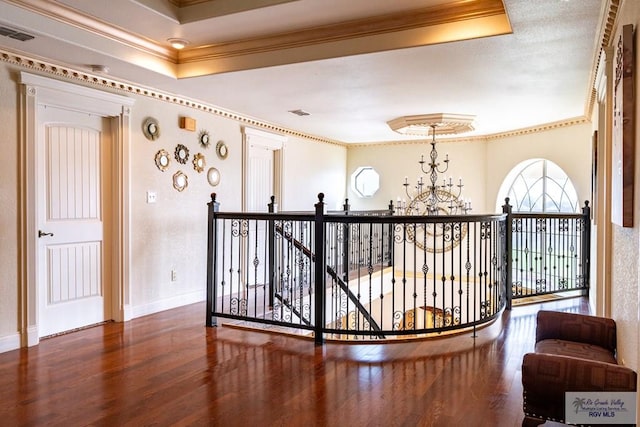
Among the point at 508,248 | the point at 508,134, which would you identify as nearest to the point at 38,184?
the point at 508,248

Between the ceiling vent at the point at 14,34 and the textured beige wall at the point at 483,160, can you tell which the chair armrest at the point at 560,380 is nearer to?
the ceiling vent at the point at 14,34

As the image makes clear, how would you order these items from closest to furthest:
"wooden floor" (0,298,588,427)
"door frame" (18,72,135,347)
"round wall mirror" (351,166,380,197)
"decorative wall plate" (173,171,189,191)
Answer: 1. "wooden floor" (0,298,588,427)
2. "door frame" (18,72,135,347)
3. "decorative wall plate" (173,171,189,191)
4. "round wall mirror" (351,166,380,197)

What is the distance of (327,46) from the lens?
3812mm

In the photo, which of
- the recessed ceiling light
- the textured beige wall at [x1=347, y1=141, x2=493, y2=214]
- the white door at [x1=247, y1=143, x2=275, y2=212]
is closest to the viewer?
the recessed ceiling light

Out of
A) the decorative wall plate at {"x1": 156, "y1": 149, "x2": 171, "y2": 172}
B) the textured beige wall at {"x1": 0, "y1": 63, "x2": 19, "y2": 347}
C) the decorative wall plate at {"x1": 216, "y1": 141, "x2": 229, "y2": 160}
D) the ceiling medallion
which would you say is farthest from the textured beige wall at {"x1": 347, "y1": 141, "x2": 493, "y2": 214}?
the textured beige wall at {"x1": 0, "y1": 63, "x2": 19, "y2": 347}

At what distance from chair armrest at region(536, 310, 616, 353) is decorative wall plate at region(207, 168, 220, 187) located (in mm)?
4166

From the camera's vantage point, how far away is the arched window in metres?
7.36

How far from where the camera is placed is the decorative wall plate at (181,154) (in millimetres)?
5330

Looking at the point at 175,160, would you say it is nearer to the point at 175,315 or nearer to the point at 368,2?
the point at 175,315

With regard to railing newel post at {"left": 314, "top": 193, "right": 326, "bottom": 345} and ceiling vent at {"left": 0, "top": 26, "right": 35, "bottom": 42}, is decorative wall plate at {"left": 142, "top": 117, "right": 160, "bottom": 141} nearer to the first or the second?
ceiling vent at {"left": 0, "top": 26, "right": 35, "bottom": 42}

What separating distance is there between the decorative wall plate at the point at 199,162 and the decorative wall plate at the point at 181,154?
0.14 m

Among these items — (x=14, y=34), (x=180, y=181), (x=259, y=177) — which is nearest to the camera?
(x=14, y=34)

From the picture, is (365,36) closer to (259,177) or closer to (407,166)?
Answer: (259,177)

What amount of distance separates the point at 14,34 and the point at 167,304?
9.98ft
